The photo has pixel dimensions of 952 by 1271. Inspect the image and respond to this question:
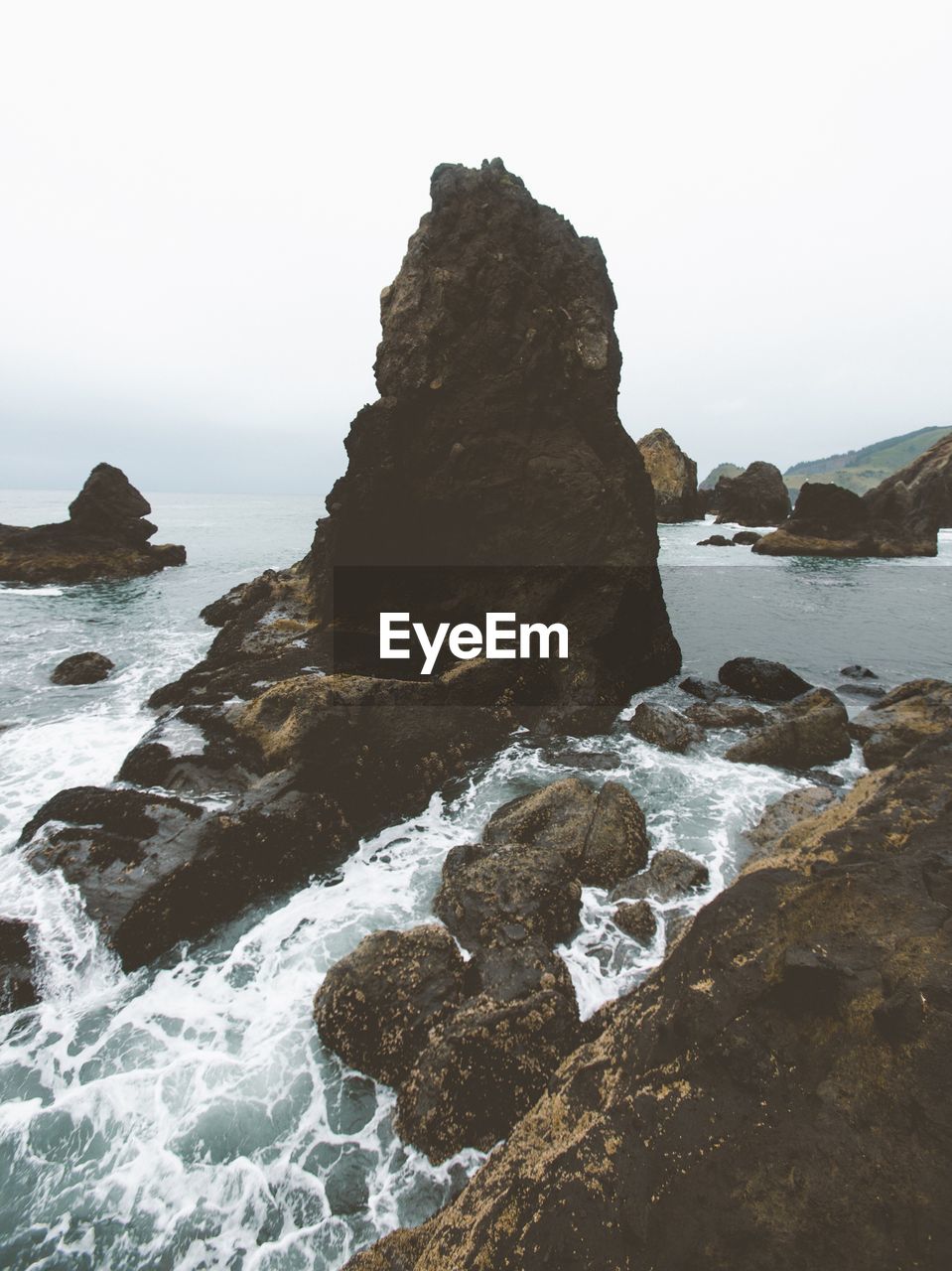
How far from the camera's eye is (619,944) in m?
8.57

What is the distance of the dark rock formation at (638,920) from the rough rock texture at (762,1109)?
3542 millimetres

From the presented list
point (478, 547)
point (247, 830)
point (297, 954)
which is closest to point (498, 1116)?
point (297, 954)

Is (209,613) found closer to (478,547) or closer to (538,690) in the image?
(478,547)

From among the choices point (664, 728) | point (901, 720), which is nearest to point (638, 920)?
Result: point (664, 728)

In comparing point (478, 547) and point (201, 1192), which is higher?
point (478, 547)

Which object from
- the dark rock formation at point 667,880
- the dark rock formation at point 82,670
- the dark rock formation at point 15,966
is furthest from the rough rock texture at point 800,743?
the dark rock formation at point 82,670

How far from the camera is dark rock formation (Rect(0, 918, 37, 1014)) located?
7.88 metres

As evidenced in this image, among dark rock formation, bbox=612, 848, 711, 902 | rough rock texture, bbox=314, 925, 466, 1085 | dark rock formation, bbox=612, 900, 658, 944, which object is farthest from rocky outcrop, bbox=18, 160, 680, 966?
rough rock texture, bbox=314, 925, 466, 1085

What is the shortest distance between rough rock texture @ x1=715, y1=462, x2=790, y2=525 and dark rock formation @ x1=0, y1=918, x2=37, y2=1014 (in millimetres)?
97322

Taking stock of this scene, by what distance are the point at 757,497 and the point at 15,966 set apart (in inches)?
3865

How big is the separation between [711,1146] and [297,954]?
660 centimetres

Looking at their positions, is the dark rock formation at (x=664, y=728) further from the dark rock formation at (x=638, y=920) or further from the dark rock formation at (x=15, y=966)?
the dark rock formation at (x=15, y=966)

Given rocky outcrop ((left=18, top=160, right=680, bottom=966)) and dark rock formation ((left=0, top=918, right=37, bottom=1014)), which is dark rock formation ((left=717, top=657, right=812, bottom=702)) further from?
dark rock formation ((left=0, top=918, right=37, bottom=1014))

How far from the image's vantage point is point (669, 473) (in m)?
91.8
